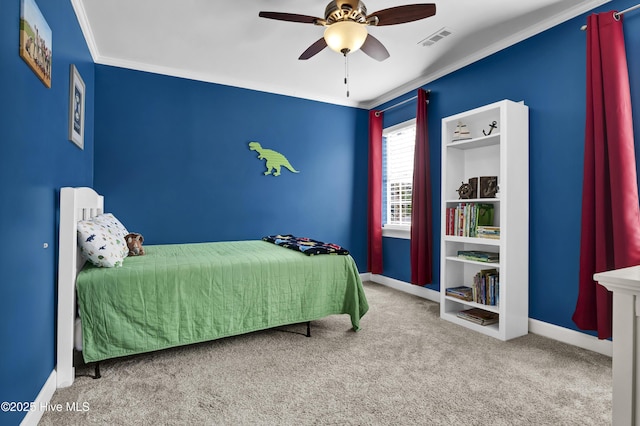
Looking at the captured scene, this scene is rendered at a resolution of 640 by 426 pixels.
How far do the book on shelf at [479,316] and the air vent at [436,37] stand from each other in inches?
96.9

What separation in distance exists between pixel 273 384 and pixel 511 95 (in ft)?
9.98

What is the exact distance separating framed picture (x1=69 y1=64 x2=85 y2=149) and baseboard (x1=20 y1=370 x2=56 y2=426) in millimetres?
1544

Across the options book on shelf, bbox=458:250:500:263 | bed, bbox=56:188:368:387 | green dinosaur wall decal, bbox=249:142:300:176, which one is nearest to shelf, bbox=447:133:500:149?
book on shelf, bbox=458:250:500:263

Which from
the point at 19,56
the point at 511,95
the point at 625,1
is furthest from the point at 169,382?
the point at 625,1

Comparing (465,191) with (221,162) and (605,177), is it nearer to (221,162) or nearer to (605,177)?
(605,177)

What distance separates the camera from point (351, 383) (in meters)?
1.99

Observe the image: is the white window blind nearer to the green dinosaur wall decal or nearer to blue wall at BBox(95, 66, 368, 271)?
blue wall at BBox(95, 66, 368, 271)

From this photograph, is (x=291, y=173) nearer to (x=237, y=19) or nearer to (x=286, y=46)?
(x=286, y=46)

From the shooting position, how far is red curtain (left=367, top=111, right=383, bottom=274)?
4652mm

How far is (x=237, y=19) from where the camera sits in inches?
107

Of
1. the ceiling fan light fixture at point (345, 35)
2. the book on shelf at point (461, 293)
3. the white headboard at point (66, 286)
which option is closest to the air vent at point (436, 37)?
the ceiling fan light fixture at point (345, 35)

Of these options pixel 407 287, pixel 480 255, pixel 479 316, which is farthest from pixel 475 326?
pixel 407 287

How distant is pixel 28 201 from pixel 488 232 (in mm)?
3073

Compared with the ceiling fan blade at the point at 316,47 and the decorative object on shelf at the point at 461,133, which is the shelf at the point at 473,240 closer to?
the decorative object on shelf at the point at 461,133
